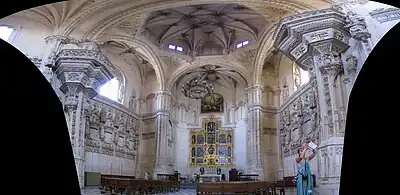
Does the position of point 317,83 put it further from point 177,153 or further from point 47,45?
point 177,153

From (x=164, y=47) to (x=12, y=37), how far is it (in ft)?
31.6

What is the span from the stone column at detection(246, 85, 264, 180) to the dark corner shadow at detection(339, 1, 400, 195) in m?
18.6

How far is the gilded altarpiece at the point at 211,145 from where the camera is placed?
78.9ft

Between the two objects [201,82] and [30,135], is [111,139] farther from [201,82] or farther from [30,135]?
[30,135]

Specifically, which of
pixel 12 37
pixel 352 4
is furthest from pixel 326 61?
pixel 12 37

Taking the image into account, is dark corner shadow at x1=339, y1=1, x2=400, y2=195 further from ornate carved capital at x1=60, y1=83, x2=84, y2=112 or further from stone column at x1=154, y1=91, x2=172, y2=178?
stone column at x1=154, y1=91, x2=172, y2=178

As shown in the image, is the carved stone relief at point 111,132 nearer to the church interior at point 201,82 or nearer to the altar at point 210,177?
the church interior at point 201,82

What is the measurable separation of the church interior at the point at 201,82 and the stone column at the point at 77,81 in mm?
45

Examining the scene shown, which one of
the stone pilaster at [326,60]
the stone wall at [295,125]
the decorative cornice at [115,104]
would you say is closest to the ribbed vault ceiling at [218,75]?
the stone wall at [295,125]

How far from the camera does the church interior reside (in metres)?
10.7

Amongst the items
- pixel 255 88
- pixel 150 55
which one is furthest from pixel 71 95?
pixel 255 88

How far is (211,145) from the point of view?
24.5 m

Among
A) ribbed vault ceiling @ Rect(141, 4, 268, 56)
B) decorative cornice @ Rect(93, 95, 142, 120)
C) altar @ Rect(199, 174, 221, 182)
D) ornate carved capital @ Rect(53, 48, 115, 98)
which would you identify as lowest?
altar @ Rect(199, 174, 221, 182)

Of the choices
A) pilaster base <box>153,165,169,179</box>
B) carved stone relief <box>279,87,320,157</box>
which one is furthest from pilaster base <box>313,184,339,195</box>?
pilaster base <box>153,165,169,179</box>
